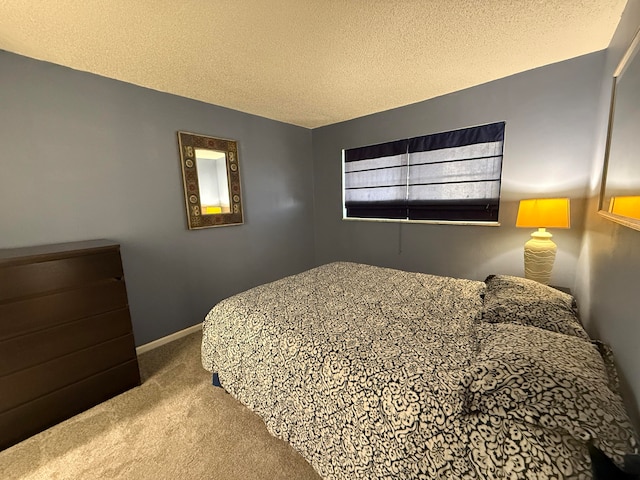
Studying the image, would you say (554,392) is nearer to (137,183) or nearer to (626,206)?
(626,206)

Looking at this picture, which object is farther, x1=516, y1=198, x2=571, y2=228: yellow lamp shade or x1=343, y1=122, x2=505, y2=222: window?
x1=343, y1=122, x2=505, y2=222: window

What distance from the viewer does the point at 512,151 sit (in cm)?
231

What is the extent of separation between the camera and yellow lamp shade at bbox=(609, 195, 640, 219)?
0.90 meters

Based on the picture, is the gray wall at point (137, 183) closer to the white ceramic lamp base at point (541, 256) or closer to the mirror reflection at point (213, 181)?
the mirror reflection at point (213, 181)

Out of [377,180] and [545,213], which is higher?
[377,180]

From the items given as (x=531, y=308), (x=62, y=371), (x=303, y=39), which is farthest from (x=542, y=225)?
(x=62, y=371)

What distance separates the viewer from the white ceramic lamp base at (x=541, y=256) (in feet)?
6.46

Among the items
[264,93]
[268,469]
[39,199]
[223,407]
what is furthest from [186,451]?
[264,93]

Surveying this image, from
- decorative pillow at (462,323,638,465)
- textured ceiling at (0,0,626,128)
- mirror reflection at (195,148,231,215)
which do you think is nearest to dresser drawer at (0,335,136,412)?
mirror reflection at (195,148,231,215)

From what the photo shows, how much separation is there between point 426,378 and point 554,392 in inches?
14.6

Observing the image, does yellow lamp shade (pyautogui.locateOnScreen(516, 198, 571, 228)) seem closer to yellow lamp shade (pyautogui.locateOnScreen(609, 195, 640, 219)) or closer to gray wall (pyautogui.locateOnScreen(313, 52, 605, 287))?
gray wall (pyautogui.locateOnScreen(313, 52, 605, 287))

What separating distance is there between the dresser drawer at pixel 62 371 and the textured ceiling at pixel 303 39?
6.45 feet

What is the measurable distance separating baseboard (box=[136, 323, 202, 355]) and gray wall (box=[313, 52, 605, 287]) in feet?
7.42

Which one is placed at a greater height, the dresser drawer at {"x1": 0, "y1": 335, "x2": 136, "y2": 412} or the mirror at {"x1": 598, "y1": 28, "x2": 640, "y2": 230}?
the mirror at {"x1": 598, "y1": 28, "x2": 640, "y2": 230}
